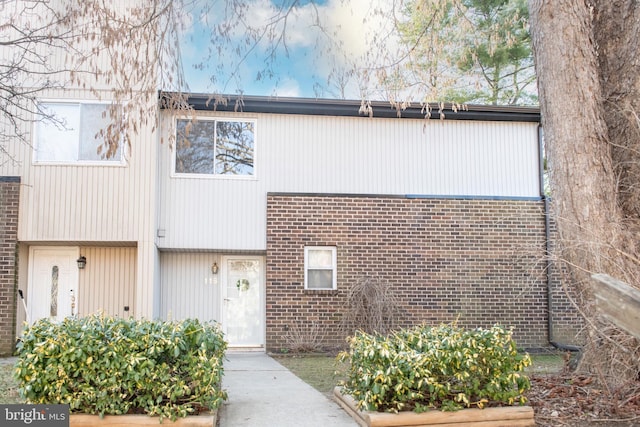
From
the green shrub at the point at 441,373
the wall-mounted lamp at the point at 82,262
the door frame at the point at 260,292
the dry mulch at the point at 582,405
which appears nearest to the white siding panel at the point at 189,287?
the door frame at the point at 260,292

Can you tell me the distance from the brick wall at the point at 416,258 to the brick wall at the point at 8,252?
4.89 m

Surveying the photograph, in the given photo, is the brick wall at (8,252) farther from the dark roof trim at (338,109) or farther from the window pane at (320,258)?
the window pane at (320,258)

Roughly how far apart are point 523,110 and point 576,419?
9.11 metres

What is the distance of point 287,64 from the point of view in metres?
9.43

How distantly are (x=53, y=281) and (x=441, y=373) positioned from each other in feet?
31.6

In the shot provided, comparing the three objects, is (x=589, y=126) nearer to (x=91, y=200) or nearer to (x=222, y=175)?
(x=222, y=175)

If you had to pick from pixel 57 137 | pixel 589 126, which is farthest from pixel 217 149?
pixel 589 126

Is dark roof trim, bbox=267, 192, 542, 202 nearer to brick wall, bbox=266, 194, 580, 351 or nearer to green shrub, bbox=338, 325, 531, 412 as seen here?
brick wall, bbox=266, 194, 580, 351

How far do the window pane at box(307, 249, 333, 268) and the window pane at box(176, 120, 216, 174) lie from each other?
2773mm

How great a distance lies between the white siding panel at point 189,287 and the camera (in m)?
13.1

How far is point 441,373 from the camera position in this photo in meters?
5.72

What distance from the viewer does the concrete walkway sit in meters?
5.80

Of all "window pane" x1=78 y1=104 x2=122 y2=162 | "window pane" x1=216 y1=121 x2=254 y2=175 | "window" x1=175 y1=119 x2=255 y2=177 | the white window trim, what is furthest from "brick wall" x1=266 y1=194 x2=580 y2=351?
"window pane" x1=78 y1=104 x2=122 y2=162

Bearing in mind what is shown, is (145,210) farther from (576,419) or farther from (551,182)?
(576,419)
